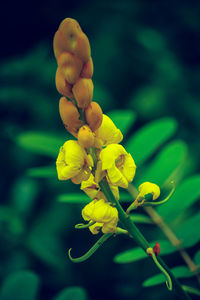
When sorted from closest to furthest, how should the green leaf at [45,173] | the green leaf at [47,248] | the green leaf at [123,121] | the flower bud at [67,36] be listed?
the flower bud at [67,36], the green leaf at [45,173], the green leaf at [123,121], the green leaf at [47,248]

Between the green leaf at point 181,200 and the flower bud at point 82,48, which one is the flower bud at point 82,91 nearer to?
the flower bud at point 82,48

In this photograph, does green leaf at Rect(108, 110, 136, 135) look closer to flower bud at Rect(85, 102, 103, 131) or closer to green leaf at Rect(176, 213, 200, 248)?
green leaf at Rect(176, 213, 200, 248)

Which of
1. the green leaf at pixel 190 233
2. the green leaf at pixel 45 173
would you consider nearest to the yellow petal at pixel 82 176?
the green leaf at pixel 190 233

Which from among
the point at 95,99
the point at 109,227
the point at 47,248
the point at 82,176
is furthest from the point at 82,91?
the point at 95,99

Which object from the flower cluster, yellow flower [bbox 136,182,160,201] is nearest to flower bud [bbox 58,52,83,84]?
the flower cluster

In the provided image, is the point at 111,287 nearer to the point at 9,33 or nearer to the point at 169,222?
the point at 169,222

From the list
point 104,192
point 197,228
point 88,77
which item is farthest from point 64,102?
point 197,228
